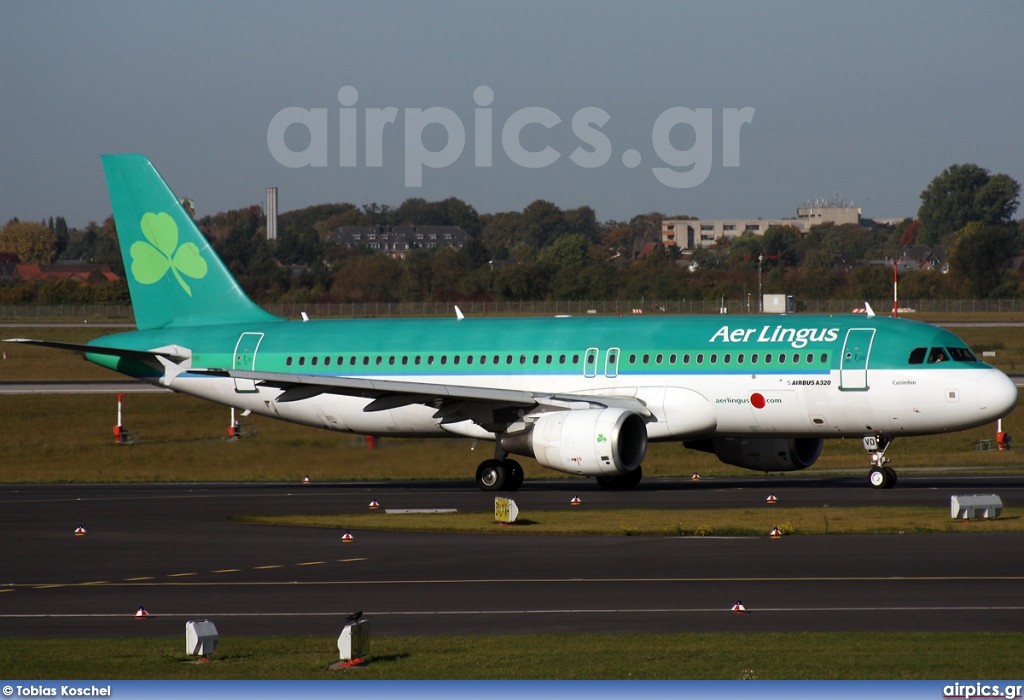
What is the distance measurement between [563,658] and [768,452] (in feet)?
71.4

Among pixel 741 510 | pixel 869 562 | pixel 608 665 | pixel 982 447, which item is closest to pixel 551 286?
pixel 982 447

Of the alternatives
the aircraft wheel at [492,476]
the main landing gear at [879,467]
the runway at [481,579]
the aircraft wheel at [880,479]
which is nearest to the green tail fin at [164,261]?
the aircraft wheel at [492,476]

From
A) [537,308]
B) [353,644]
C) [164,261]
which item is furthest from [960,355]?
[537,308]

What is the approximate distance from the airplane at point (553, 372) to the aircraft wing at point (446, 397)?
6 cm

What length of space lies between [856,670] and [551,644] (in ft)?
11.0

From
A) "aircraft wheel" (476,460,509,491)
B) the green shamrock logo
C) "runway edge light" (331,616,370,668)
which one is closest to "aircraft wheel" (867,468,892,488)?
"aircraft wheel" (476,460,509,491)

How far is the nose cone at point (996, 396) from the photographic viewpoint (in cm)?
3120

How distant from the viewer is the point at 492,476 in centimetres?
3484

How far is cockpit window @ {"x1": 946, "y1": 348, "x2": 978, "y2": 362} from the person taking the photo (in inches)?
1267

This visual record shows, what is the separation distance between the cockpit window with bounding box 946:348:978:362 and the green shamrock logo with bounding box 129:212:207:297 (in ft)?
69.3

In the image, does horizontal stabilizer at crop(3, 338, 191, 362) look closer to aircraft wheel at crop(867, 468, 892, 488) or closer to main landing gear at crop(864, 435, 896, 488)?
main landing gear at crop(864, 435, 896, 488)

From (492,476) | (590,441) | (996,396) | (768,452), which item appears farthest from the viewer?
(492,476)

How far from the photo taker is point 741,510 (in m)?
28.6

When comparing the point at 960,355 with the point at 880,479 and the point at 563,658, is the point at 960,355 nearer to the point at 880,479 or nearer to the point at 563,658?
the point at 880,479
